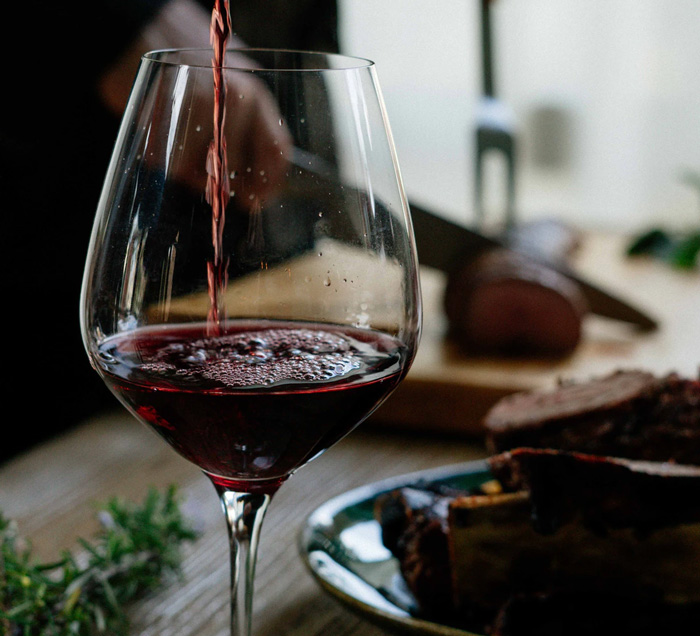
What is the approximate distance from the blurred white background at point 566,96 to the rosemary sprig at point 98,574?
3.20 m

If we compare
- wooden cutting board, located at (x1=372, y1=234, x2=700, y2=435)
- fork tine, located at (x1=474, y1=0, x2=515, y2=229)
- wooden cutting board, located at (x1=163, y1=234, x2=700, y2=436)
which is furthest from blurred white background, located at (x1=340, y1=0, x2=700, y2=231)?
wooden cutting board, located at (x1=372, y1=234, x2=700, y2=435)

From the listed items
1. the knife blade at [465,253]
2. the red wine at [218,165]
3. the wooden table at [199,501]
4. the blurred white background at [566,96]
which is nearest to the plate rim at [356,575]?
the wooden table at [199,501]

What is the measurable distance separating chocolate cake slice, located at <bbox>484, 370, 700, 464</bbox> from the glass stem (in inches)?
11.9

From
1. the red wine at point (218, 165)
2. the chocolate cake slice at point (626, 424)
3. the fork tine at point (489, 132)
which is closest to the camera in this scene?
the red wine at point (218, 165)

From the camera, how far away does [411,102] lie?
13.8 ft

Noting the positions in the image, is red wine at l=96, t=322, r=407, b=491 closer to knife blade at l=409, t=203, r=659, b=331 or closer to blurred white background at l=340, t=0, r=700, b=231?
knife blade at l=409, t=203, r=659, b=331

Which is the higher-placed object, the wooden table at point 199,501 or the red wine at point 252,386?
the red wine at point 252,386

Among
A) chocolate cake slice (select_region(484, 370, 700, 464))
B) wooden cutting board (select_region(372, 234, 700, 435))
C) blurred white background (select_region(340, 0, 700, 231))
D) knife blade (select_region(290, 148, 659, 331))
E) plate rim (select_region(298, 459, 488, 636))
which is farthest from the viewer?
blurred white background (select_region(340, 0, 700, 231))

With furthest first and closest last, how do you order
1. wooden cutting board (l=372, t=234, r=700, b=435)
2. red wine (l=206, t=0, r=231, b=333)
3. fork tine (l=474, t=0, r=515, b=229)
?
fork tine (l=474, t=0, r=515, b=229) < wooden cutting board (l=372, t=234, r=700, b=435) < red wine (l=206, t=0, r=231, b=333)

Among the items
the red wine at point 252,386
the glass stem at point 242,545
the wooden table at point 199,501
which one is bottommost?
the wooden table at point 199,501

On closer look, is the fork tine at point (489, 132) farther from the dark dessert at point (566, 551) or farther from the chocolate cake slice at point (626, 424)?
the dark dessert at point (566, 551)

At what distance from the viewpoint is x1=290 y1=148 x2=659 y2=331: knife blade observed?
147 centimetres

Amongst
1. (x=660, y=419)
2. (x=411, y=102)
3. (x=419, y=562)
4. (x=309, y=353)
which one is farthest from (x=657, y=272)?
(x=411, y=102)

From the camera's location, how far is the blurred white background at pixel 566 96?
4082 millimetres
